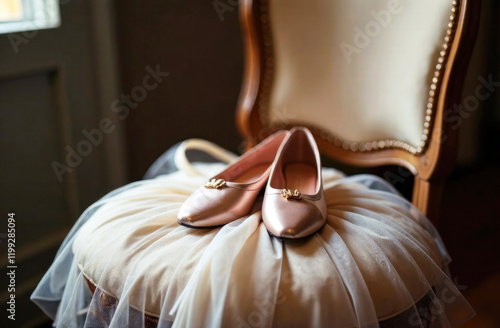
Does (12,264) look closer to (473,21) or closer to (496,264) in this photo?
(473,21)

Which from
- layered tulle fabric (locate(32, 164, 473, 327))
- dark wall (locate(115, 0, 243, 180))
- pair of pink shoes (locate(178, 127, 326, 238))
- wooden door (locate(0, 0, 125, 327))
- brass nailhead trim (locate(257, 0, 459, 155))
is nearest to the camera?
layered tulle fabric (locate(32, 164, 473, 327))

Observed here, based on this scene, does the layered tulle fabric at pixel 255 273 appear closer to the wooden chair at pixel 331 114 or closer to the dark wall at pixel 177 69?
the wooden chair at pixel 331 114

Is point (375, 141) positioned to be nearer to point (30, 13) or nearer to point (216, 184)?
point (216, 184)

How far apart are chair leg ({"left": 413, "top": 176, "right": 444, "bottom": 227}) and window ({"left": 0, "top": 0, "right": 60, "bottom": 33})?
0.86m

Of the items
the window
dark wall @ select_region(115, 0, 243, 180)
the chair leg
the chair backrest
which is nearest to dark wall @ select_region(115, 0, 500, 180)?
dark wall @ select_region(115, 0, 243, 180)

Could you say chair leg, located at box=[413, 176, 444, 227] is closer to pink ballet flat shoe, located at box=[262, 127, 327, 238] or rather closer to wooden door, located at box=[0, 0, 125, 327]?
pink ballet flat shoe, located at box=[262, 127, 327, 238]

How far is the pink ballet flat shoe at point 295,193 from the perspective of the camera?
2.41 ft

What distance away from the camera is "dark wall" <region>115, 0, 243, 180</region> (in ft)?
4.57

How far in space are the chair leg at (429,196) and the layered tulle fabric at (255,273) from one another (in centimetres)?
8

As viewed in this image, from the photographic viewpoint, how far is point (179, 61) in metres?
1.49

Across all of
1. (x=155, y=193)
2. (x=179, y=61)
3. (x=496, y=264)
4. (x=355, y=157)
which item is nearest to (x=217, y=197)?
(x=155, y=193)

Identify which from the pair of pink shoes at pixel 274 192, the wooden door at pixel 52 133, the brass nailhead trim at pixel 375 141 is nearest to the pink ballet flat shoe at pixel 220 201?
the pair of pink shoes at pixel 274 192

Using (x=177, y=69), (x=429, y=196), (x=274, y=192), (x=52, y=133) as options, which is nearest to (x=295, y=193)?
(x=274, y=192)

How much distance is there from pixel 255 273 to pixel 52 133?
0.78m
